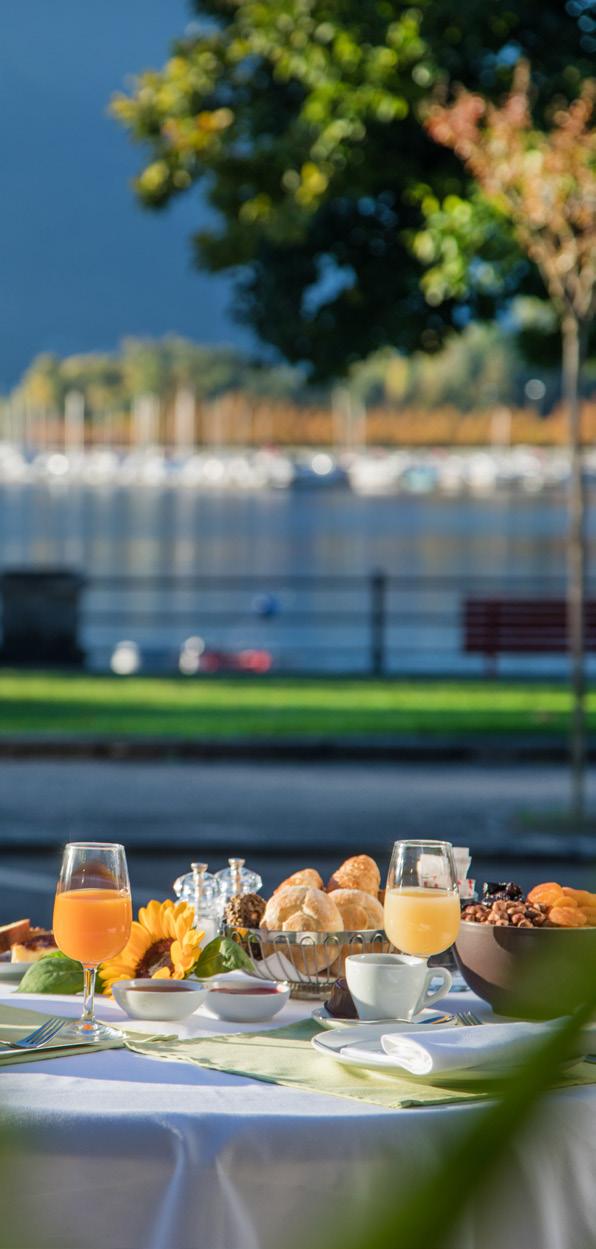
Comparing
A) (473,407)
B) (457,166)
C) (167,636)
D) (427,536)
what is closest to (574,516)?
(457,166)

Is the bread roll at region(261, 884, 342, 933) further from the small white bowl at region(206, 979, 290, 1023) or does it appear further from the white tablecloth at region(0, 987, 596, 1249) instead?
the white tablecloth at region(0, 987, 596, 1249)

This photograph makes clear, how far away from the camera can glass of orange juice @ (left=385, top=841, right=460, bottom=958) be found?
8.84 feet

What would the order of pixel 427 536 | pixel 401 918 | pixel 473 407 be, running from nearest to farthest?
pixel 401 918 < pixel 427 536 < pixel 473 407

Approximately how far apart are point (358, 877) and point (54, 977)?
1.88ft

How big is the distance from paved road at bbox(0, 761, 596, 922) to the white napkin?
5359mm

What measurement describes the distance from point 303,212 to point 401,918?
38.2ft

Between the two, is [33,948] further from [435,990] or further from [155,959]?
[435,990]

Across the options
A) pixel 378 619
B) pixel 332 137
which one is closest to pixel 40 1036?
pixel 332 137

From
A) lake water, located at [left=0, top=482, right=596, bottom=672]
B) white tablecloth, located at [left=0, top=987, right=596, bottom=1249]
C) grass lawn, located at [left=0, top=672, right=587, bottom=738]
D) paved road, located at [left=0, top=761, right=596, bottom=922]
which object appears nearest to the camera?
white tablecloth, located at [left=0, top=987, right=596, bottom=1249]

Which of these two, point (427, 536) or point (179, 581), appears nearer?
point (179, 581)

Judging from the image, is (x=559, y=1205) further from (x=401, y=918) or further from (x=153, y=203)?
(x=153, y=203)

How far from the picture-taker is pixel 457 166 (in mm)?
14094

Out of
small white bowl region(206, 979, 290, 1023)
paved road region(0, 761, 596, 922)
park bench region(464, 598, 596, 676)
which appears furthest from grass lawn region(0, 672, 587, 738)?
small white bowl region(206, 979, 290, 1023)

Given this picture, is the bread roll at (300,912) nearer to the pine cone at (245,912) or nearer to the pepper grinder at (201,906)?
the pine cone at (245,912)
